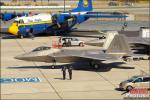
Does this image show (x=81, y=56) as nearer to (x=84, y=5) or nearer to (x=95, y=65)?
(x=95, y=65)

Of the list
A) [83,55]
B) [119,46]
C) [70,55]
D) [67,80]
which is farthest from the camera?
[119,46]

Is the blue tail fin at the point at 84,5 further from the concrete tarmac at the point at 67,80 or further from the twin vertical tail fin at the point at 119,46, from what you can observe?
the twin vertical tail fin at the point at 119,46

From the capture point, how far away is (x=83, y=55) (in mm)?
43500

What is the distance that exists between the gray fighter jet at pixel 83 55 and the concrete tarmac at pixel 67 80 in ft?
3.39

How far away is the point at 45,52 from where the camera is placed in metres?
43.6

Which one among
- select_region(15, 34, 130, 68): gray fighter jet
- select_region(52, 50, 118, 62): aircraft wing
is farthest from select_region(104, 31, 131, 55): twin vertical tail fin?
select_region(52, 50, 118, 62): aircraft wing

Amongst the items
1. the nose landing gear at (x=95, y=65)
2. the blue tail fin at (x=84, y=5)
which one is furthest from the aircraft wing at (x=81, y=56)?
the blue tail fin at (x=84, y=5)

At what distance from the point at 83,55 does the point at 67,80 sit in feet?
18.2

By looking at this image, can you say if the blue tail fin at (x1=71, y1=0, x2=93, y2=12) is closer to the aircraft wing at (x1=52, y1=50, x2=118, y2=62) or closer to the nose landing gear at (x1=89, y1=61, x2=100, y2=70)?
the aircraft wing at (x1=52, y1=50, x2=118, y2=62)

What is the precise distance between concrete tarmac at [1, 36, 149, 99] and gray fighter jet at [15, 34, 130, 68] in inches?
40.7

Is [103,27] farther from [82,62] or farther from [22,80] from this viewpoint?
[22,80]

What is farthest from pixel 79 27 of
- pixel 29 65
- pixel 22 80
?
pixel 22 80

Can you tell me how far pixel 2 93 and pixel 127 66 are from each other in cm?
1624

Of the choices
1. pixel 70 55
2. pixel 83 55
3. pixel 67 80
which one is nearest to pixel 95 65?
pixel 83 55
